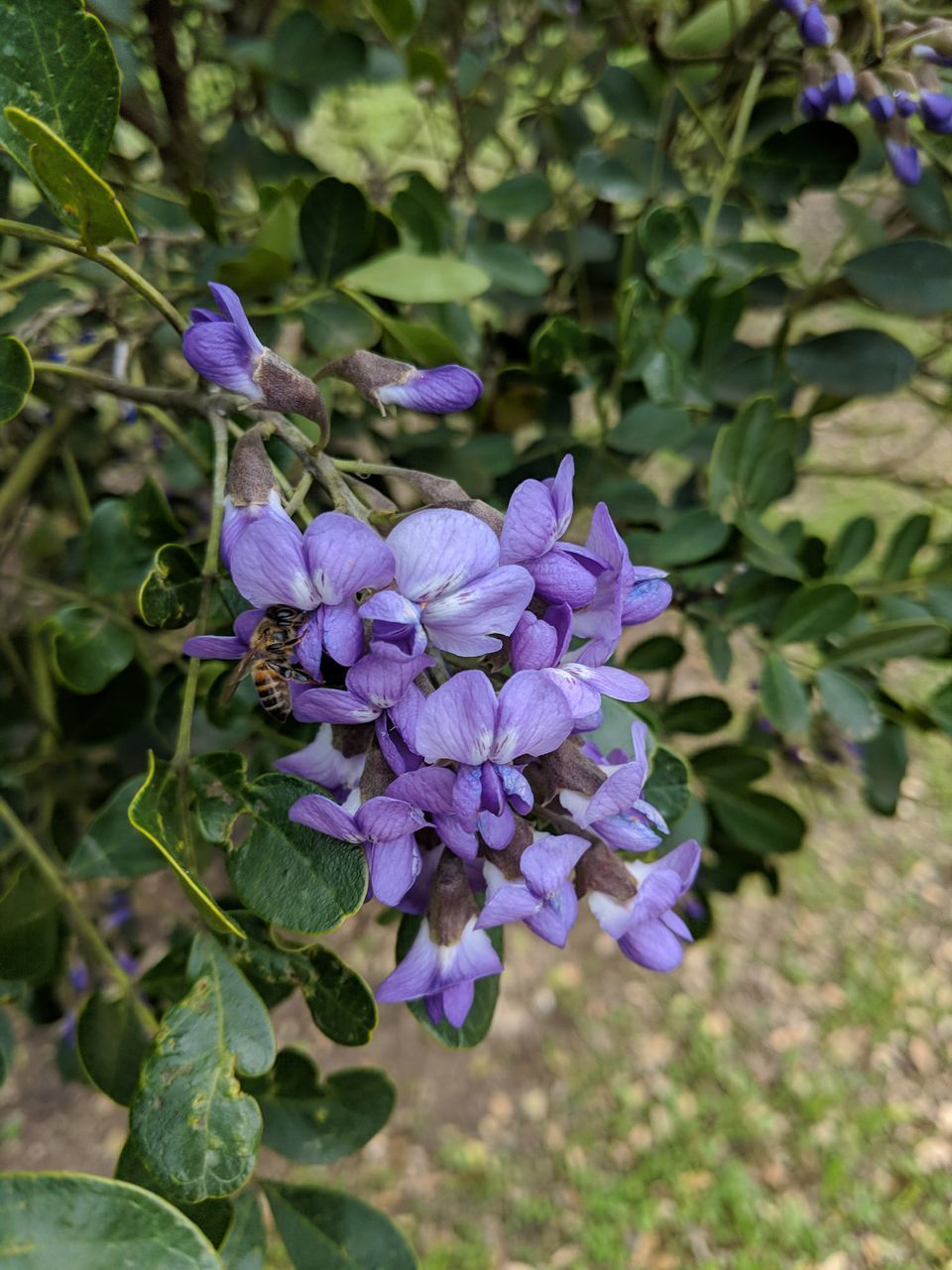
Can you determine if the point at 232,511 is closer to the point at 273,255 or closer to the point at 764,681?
the point at 273,255

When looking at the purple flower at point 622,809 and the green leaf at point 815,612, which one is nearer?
the purple flower at point 622,809

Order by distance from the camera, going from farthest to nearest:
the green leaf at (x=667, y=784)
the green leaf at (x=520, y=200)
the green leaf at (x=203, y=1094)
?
the green leaf at (x=520, y=200) < the green leaf at (x=667, y=784) < the green leaf at (x=203, y=1094)

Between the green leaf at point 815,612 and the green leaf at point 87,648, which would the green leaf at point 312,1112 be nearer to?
the green leaf at point 87,648

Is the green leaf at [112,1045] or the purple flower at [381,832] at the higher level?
the purple flower at [381,832]

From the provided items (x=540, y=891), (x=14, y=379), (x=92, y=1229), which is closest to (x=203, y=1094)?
(x=92, y=1229)

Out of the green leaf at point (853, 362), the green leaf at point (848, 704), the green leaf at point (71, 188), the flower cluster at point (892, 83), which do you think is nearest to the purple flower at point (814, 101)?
the flower cluster at point (892, 83)

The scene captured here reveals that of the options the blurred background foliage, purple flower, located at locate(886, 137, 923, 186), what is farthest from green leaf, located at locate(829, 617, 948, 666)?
purple flower, located at locate(886, 137, 923, 186)
